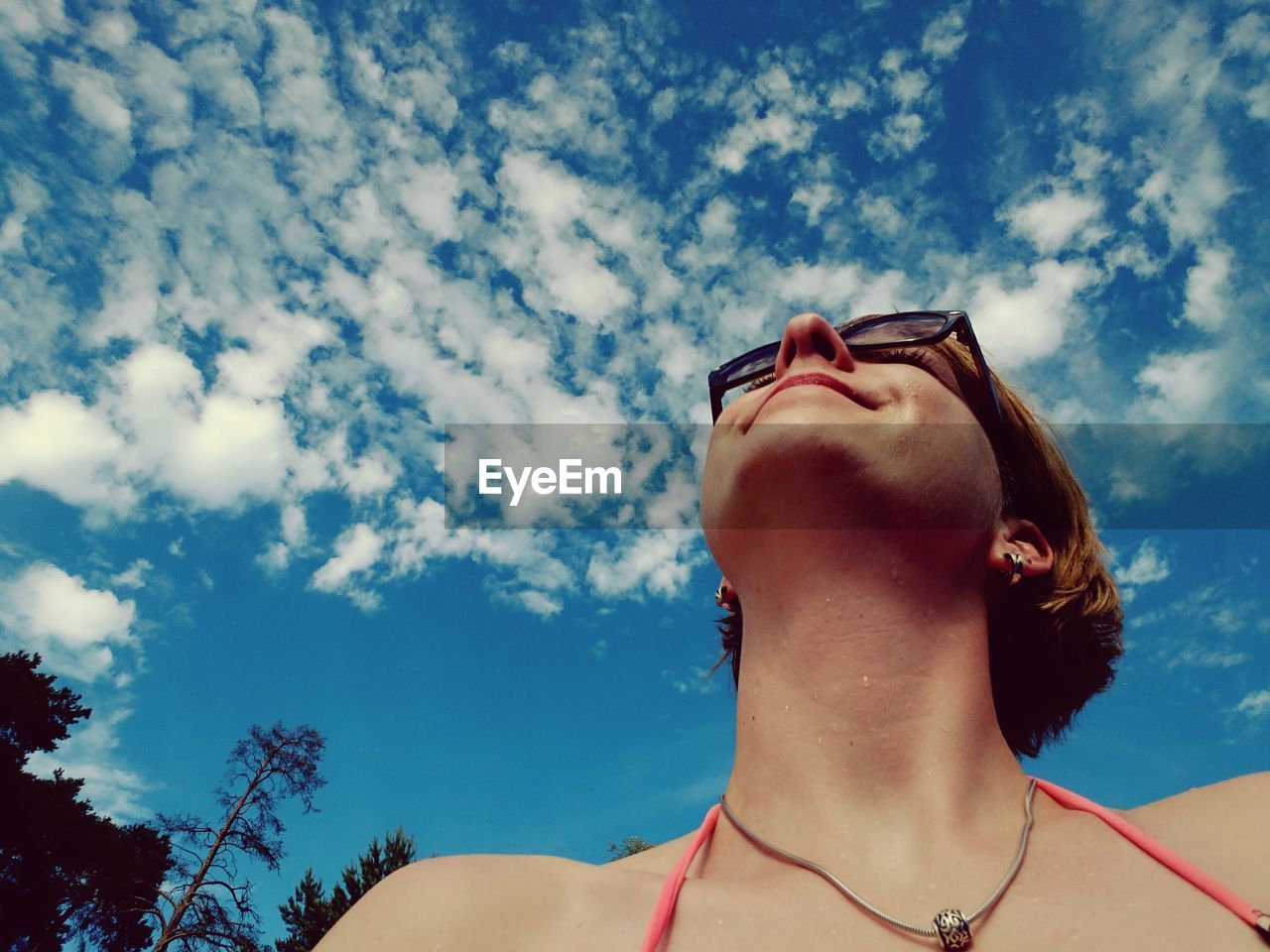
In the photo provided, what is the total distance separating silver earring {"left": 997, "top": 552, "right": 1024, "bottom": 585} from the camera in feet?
10.6

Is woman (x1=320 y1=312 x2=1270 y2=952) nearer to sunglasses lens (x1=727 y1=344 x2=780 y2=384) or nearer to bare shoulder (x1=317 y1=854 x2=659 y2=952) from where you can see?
bare shoulder (x1=317 y1=854 x2=659 y2=952)

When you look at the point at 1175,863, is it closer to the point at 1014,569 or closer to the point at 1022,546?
the point at 1014,569

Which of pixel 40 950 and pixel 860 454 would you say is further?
pixel 40 950

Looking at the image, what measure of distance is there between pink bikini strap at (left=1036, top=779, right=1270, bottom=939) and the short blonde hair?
1127mm

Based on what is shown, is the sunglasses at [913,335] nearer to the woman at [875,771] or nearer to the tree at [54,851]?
the woman at [875,771]

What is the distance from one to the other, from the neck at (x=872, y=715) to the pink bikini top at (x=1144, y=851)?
0.60 feet

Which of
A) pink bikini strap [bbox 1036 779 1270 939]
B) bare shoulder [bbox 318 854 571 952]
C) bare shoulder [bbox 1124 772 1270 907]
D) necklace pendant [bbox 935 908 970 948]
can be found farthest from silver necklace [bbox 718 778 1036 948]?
bare shoulder [bbox 318 854 571 952]

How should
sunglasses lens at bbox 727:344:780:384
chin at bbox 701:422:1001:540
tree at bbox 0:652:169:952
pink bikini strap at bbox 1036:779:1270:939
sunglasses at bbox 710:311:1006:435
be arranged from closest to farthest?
pink bikini strap at bbox 1036:779:1270:939
chin at bbox 701:422:1001:540
sunglasses at bbox 710:311:1006:435
sunglasses lens at bbox 727:344:780:384
tree at bbox 0:652:169:952

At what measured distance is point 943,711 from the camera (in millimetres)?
2662

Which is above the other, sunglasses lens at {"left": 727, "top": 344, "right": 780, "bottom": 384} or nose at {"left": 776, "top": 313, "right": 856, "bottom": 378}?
sunglasses lens at {"left": 727, "top": 344, "right": 780, "bottom": 384}

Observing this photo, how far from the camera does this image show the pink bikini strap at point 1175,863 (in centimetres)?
204

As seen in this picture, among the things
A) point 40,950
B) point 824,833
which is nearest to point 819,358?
point 824,833

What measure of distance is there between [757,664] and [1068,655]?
1.98 meters

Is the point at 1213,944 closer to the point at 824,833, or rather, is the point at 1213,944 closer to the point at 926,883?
the point at 926,883
